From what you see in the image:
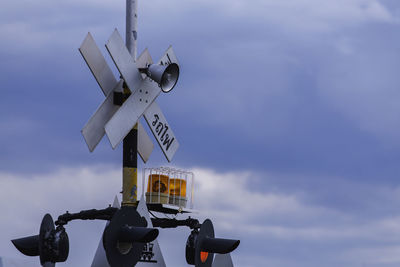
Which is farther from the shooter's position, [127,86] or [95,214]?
[127,86]

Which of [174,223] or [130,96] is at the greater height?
[130,96]

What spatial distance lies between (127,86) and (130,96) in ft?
1.26

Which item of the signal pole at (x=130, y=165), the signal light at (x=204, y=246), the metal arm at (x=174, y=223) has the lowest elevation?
the signal light at (x=204, y=246)

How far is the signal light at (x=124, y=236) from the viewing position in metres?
14.0

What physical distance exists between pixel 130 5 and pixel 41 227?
7.95 meters

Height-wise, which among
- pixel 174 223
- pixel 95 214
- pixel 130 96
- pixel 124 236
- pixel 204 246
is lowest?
pixel 124 236

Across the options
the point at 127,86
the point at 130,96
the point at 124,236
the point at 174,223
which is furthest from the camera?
the point at 174,223

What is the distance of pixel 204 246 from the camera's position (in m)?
16.6

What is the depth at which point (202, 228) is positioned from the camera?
16.6 metres

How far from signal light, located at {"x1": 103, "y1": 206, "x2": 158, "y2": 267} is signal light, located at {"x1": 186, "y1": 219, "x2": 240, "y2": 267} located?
2303 millimetres

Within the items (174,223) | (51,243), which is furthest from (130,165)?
(51,243)

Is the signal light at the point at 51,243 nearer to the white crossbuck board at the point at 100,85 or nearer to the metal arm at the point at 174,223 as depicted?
the metal arm at the point at 174,223

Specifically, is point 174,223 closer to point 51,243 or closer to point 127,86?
point 127,86

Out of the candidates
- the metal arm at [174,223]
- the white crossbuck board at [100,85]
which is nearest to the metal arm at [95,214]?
the metal arm at [174,223]
